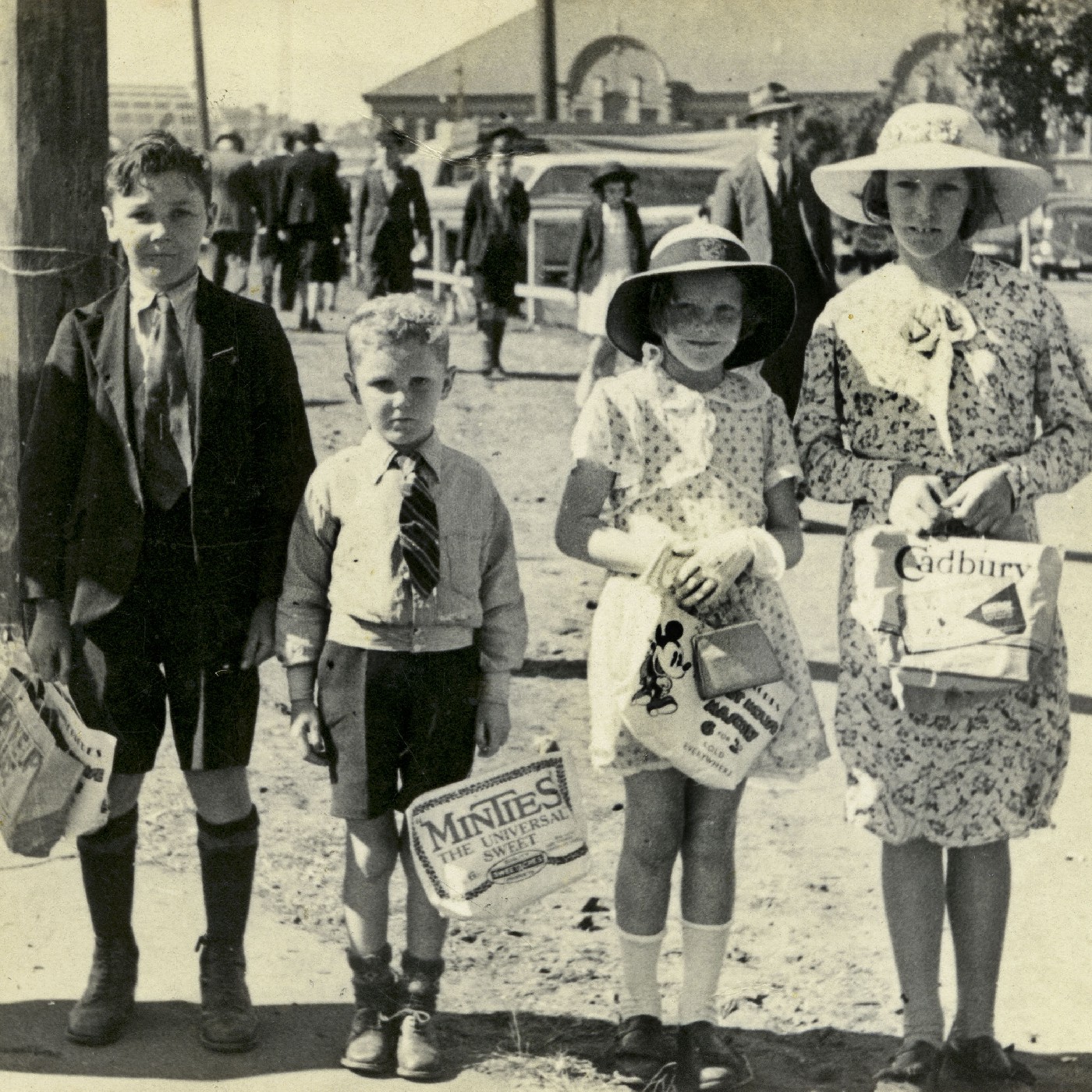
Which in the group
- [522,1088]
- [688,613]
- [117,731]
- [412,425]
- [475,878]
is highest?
[412,425]

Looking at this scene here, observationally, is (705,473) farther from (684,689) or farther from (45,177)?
(45,177)

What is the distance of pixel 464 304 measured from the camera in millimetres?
14141

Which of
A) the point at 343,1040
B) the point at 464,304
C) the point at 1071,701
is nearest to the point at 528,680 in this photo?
the point at 1071,701

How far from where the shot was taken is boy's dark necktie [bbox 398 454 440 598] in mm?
3025

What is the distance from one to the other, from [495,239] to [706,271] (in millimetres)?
8392

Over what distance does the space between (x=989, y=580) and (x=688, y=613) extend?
1.83 feet

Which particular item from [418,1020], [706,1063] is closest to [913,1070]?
[706,1063]

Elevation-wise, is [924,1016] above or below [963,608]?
below

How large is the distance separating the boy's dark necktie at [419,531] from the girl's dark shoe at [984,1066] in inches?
53.9

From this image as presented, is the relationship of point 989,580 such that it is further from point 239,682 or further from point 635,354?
point 239,682

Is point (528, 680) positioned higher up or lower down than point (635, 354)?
lower down

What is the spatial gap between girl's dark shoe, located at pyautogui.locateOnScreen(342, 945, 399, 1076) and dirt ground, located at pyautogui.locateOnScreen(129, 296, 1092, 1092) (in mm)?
187

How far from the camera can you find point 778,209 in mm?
6473

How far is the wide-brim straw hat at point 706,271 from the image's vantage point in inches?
121
